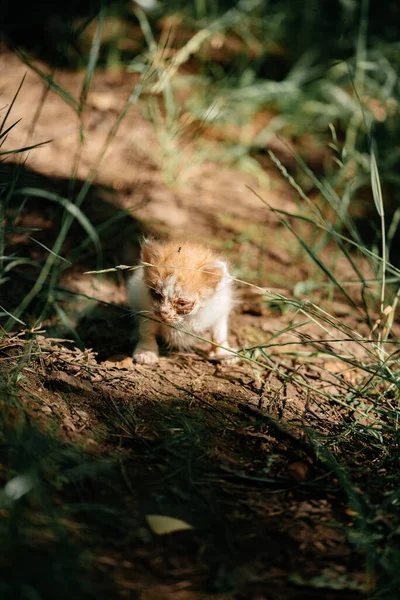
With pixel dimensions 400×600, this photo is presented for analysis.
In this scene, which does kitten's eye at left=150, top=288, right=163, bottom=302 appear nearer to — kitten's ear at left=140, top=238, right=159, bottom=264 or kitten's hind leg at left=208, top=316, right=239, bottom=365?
kitten's ear at left=140, top=238, right=159, bottom=264

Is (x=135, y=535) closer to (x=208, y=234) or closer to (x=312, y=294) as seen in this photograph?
(x=312, y=294)

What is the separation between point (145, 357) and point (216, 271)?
0.50 metres

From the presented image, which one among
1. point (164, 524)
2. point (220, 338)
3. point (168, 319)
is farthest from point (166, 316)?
point (164, 524)

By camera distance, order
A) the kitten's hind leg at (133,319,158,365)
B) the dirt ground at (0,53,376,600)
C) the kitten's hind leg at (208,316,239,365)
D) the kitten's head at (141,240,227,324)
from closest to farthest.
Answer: the dirt ground at (0,53,376,600), the kitten's head at (141,240,227,324), the kitten's hind leg at (133,319,158,365), the kitten's hind leg at (208,316,239,365)

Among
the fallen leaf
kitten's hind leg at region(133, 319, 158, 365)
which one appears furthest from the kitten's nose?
the fallen leaf

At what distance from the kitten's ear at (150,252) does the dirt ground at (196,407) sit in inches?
8.1

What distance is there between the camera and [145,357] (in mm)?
2412

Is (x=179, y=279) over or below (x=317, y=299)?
over

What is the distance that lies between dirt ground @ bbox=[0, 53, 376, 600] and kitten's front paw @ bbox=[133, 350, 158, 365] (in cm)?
6

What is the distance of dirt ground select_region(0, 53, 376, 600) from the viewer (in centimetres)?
138

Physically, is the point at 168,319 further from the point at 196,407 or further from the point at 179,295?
the point at 196,407

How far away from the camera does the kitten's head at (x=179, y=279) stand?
232 cm

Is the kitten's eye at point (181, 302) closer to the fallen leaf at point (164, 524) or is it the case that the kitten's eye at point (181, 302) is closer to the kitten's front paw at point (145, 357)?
the kitten's front paw at point (145, 357)

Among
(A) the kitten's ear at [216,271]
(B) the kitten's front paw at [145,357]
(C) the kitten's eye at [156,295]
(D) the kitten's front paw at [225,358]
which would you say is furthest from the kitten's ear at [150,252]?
(D) the kitten's front paw at [225,358]
